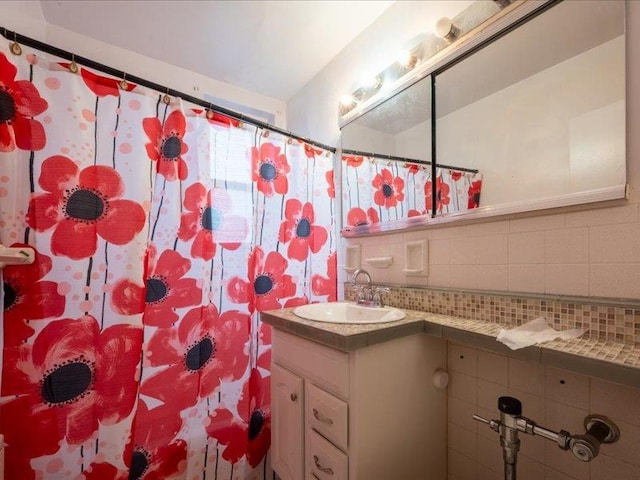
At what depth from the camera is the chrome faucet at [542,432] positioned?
2.02ft

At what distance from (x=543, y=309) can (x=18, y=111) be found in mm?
1774

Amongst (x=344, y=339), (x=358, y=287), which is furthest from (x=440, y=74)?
(x=344, y=339)

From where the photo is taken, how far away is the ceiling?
138 cm

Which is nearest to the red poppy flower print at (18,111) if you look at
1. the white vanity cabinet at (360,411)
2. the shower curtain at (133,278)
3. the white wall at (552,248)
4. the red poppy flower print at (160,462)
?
the shower curtain at (133,278)

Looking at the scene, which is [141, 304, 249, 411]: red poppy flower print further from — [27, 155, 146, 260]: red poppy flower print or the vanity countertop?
[27, 155, 146, 260]: red poppy flower print

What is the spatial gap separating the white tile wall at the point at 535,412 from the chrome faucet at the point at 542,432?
40 mm

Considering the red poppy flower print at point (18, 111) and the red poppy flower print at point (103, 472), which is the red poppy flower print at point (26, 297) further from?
the red poppy flower print at point (103, 472)

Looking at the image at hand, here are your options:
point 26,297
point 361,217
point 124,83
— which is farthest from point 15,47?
point 361,217

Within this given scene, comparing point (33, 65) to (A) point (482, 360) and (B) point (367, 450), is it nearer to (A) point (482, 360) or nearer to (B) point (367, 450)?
(B) point (367, 450)

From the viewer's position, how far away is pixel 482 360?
3.28 feet

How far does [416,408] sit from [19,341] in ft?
4.39

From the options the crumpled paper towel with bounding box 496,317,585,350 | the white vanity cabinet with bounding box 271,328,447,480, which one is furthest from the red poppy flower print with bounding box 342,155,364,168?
the crumpled paper towel with bounding box 496,317,585,350

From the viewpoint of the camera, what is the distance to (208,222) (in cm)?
128

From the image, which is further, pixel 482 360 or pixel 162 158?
pixel 162 158
